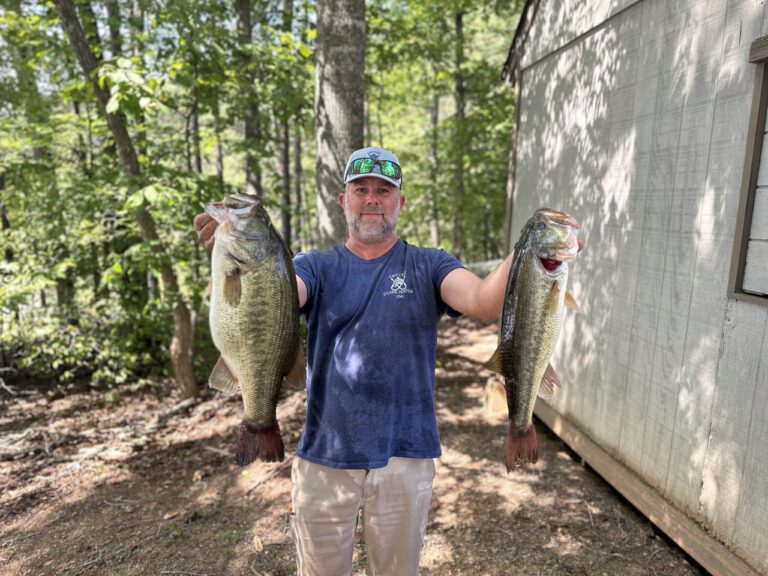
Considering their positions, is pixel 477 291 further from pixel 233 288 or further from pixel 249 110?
pixel 249 110

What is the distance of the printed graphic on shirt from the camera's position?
227 cm

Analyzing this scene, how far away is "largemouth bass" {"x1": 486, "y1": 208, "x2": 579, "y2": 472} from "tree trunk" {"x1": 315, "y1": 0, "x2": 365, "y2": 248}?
3.27m

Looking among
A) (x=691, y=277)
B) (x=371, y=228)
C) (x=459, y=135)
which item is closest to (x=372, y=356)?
(x=371, y=228)

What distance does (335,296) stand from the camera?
2305mm

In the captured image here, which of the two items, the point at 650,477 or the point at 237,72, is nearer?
the point at 650,477

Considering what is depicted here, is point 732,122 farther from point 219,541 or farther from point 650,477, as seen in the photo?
point 219,541

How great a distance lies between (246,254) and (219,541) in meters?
2.98

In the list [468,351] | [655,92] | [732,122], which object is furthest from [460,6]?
[732,122]

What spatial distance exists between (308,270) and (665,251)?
283 centimetres

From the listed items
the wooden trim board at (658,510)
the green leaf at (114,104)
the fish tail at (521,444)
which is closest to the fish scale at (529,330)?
the fish tail at (521,444)

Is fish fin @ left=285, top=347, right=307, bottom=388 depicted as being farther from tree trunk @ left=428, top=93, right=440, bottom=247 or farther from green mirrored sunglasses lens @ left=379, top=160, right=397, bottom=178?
tree trunk @ left=428, top=93, right=440, bottom=247

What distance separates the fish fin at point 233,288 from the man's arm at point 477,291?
3.07ft

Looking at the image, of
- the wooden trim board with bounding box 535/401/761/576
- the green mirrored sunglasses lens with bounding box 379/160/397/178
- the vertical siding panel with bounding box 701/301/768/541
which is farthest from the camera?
the wooden trim board with bounding box 535/401/761/576

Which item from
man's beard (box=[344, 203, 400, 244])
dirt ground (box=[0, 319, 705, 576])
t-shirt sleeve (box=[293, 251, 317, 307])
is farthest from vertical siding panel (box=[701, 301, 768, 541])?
t-shirt sleeve (box=[293, 251, 317, 307])
